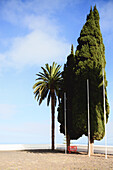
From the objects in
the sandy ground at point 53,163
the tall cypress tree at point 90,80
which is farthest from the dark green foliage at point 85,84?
the sandy ground at point 53,163

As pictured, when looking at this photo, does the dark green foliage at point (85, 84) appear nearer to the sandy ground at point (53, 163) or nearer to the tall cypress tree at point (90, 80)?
the tall cypress tree at point (90, 80)

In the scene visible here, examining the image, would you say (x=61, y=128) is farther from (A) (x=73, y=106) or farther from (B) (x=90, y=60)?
(B) (x=90, y=60)

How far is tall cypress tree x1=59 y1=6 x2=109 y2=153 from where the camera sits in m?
25.9

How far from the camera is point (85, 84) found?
27.2m

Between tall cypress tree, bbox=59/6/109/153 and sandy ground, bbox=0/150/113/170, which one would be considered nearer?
sandy ground, bbox=0/150/113/170

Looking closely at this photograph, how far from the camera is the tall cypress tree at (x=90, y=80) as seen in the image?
25859 mm

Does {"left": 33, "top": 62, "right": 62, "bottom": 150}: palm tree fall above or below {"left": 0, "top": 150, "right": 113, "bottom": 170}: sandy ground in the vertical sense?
above

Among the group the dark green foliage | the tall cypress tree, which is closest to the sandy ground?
the tall cypress tree

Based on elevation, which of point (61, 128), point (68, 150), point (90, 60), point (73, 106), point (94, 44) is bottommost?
point (68, 150)

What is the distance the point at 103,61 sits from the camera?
92.6 ft

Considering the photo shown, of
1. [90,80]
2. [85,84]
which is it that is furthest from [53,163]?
[90,80]

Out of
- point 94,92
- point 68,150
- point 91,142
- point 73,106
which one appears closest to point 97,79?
point 94,92

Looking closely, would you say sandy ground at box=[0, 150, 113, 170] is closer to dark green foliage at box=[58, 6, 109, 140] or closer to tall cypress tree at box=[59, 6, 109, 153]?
tall cypress tree at box=[59, 6, 109, 153]

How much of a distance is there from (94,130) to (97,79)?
531 cm
